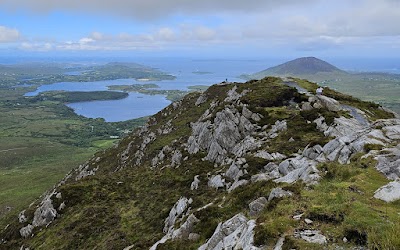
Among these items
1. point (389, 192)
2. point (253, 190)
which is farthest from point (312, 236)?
→ point (253, 190)

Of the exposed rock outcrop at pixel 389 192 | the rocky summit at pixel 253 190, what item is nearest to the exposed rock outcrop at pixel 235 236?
the rocky summit at pixel 253 190

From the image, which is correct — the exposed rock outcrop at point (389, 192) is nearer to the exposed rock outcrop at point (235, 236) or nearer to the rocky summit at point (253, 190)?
the rocky summit at point (253, 190)

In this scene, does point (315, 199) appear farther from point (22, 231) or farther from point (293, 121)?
point (22, 231)

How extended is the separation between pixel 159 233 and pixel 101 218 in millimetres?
12149

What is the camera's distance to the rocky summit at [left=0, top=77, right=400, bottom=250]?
16.9 meters

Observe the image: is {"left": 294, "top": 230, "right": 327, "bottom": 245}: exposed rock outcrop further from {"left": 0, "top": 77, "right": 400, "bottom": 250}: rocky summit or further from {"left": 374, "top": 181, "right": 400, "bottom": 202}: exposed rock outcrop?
{"left": 374, "top": 181, "right": 400, "bottom": 202}: exposed rock outcrop

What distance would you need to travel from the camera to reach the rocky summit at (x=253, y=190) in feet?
55.3

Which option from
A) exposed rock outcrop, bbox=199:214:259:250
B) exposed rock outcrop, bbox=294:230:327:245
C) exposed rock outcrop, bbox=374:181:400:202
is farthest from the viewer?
exposed rock outcrop, bbox=374:181:400:202

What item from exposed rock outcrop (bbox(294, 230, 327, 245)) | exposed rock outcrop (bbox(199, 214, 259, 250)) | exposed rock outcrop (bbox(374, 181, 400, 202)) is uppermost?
exposed rock outcrop (bbox(374, 181, 400, 202))

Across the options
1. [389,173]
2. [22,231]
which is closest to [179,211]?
[389,173]

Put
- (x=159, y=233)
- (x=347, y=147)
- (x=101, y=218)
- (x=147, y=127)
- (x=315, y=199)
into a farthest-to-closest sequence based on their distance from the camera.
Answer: (x=147, y=127) < (x=101, y=218) < (x=159, y=233) < (x=347, y=147) < (x=315, y=199)

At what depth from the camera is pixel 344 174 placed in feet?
73.6

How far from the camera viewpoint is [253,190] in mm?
25891

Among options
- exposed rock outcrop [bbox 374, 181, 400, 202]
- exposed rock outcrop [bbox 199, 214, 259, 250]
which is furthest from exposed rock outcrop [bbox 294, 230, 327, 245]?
exposed rock outcrop [bbox 374, 181, 400, 202]
